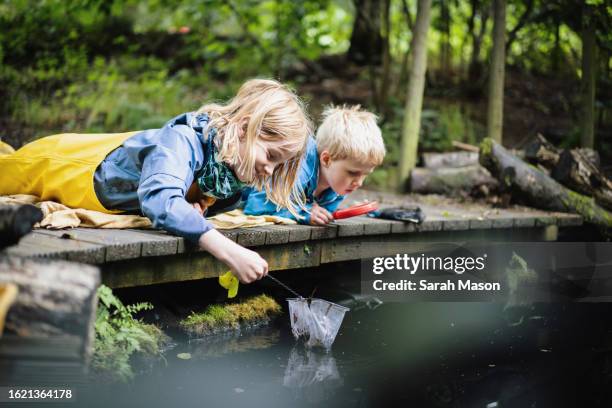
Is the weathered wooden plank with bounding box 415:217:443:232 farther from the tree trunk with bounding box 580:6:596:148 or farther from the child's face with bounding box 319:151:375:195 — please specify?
the tree trunk with bounding box 580:6:596:148

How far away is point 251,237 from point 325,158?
94cm

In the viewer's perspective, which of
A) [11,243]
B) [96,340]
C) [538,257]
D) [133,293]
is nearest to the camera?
[11,243]

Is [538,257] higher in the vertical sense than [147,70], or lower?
lower

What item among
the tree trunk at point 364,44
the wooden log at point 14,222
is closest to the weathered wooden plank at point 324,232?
the wooden log at point 14,222

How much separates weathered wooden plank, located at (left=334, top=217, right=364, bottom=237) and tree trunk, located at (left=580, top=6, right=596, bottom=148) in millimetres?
4301

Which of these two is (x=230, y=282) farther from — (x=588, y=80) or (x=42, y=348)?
(x=588, y=80)

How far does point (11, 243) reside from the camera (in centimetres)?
205

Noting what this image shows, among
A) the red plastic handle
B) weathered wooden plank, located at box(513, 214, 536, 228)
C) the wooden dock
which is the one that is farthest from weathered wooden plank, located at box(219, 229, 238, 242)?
weathered wooden plank, located at box(513, 214, 536, 228)

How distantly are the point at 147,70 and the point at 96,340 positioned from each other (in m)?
9.36

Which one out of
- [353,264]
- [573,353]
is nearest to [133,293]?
[353,264]

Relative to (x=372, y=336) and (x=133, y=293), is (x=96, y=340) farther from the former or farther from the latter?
(x=372, y=336)

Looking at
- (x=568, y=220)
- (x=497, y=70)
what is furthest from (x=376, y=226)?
(x=497, y=70)

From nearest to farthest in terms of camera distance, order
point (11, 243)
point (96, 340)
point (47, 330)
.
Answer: point (47, 330)
point (11, 243)
point (96, 340)

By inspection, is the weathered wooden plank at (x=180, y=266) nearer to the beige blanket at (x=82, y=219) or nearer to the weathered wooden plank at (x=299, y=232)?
the weathered wooden plank at (x=299, y=232)
